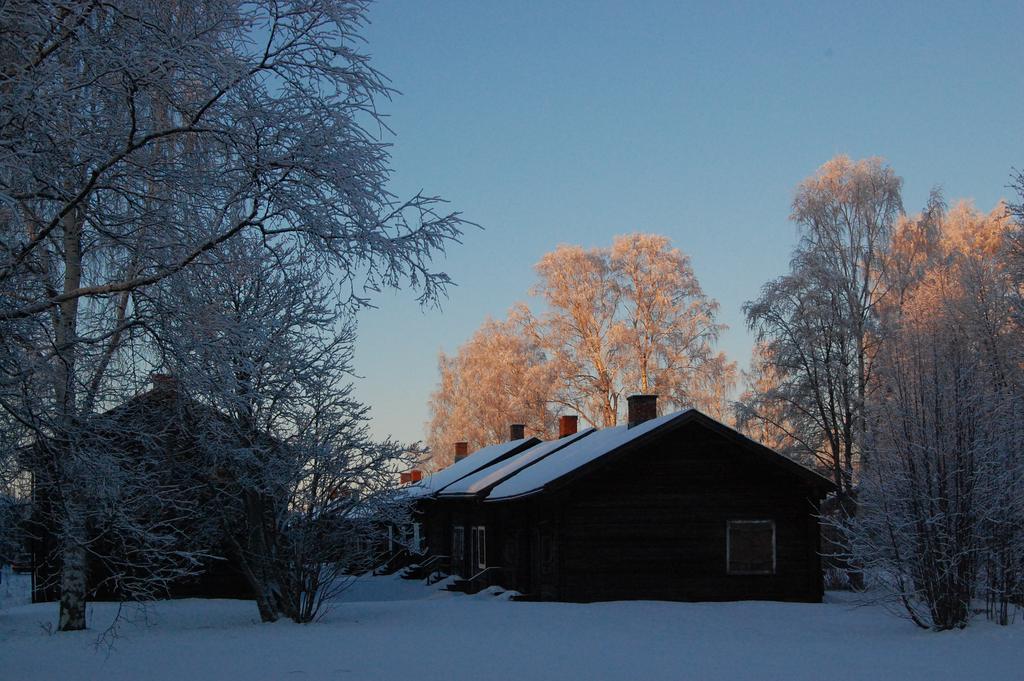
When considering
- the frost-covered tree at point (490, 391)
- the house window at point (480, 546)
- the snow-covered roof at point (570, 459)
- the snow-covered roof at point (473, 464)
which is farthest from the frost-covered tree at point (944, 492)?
the frost-covered tree at point (490, 391)

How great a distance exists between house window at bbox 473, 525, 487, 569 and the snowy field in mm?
5748

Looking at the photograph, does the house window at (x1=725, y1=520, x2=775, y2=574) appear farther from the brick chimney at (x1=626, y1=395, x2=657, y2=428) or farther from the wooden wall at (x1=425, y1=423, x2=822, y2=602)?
the brick chimney at (x1=626, y1=395, x2=657, y2=428)

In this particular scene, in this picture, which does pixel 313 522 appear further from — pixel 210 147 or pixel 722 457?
pixel 210 147

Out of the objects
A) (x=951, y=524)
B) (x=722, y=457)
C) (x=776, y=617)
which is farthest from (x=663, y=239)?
(x=951, y=524)

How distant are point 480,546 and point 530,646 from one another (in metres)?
14.4

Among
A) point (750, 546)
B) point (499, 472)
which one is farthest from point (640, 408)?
point (499, 472)

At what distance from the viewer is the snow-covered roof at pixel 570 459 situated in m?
23.1

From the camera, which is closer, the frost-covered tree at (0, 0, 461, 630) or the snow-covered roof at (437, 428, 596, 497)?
the frost-covered tree at (0, 0, 461, 630)

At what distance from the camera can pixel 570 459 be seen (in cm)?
2522

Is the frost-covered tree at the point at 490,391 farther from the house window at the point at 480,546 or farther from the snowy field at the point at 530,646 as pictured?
the snowy field at the point at 530,646

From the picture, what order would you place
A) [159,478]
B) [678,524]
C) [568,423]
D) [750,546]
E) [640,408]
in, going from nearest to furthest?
[159,478] → [678,524] → [750,546] → [640,408] → [568,423]

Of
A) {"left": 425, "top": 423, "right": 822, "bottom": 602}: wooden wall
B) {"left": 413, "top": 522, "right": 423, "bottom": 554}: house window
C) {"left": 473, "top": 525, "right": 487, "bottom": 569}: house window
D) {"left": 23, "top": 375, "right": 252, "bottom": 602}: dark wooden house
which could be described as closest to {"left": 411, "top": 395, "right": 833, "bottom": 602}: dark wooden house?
{"left": 425, "top": 423, "right": 822, "bottom": 602}: wooden wall

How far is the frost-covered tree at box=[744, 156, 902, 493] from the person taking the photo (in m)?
30.9

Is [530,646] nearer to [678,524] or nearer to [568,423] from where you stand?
[678,524]
